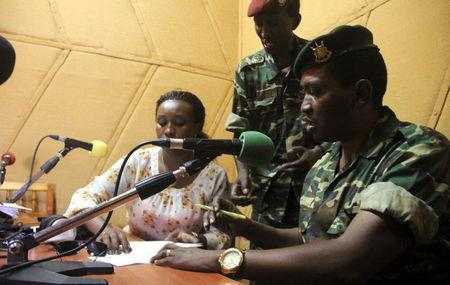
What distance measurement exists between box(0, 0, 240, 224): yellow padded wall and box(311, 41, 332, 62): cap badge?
242 centimetres

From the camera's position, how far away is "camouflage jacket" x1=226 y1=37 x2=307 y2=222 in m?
2.16

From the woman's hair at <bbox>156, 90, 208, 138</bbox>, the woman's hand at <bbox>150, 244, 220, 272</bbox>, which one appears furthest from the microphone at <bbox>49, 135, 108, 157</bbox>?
the woman's hand at <bbox>150, 244, 220, 272</bbox>

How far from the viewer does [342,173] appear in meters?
1.36

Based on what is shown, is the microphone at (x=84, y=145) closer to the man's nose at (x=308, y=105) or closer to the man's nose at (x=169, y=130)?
the man's nose at (x=169, y=130)

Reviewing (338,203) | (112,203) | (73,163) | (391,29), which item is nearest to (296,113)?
(391,29)

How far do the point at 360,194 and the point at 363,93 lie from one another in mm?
348

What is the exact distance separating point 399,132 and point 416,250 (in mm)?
341

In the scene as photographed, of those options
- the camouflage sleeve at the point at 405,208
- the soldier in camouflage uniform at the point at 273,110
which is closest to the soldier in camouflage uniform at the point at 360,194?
the camouflage sleeve at the point at 405,208

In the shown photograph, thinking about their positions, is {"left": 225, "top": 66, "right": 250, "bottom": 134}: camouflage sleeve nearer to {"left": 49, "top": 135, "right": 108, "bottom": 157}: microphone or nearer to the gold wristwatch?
{"left": 49, "top": 135, "right": 108, "bottom": 157}: microphone

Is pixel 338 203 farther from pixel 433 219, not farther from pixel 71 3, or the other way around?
pixel 71 3

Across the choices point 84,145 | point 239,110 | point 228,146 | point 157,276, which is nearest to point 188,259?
point 157,276

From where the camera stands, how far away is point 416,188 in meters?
1.08

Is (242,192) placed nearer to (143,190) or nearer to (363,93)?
(363,93)

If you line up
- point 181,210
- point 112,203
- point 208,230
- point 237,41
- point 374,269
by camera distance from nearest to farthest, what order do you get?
point 112,203 → point 374,269 → point 208,230 → point 181,210 → point 237,41
